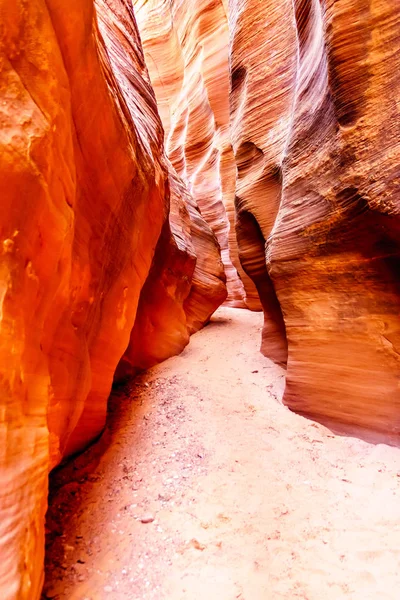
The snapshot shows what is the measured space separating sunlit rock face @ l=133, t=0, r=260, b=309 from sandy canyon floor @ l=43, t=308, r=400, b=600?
6746mm

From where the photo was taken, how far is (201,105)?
12906 millimetres

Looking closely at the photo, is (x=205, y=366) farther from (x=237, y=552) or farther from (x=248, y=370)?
(x=237, y=552)

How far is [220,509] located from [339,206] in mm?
2990

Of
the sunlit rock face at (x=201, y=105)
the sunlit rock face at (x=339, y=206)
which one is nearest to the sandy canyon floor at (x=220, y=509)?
the sunlit rock face at (x=339, y=206)

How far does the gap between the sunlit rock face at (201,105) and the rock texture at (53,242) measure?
7.32m

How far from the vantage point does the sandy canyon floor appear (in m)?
1.91

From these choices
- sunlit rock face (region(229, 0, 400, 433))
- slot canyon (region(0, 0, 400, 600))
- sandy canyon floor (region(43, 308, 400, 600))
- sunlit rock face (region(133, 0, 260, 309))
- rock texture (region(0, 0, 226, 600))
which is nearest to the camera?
rock texture (region(0, 0, 226, 600))

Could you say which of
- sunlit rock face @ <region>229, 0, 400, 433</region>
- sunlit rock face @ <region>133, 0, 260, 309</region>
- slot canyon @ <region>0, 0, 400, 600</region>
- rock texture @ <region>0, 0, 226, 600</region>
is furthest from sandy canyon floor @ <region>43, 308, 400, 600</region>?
sunlit rock face @ <region>133, 0, 260, 309</region>

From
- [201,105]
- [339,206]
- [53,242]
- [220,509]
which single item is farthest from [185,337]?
[201,105]

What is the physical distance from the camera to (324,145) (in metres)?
3.71

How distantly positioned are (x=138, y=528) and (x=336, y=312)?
2839 millimetres

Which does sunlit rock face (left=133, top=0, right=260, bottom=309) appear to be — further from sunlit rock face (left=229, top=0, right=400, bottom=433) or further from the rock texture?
the rock texture

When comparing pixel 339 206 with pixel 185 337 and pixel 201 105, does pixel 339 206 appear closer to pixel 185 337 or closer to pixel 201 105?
pixel 185 337

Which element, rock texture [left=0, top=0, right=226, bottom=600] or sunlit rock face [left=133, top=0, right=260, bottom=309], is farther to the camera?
sunlit rock face [left=133, top=0, right=260, bottom=309]
